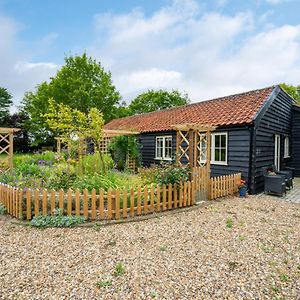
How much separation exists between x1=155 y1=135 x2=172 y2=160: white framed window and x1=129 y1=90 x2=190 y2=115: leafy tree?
24.6 metres

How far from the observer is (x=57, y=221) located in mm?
5352

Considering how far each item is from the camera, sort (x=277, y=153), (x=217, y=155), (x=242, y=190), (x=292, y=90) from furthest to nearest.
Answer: (x=292, y=90) < (x=277, y=153) < (x=217, y=155) < (x=242, y=190)

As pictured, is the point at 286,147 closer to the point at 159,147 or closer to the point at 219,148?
the point at 219,148

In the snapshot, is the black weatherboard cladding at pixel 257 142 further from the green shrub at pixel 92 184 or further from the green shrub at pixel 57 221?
the green shrub at pixel 57 221

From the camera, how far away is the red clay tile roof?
32.4 feet

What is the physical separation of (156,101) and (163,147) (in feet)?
82.8

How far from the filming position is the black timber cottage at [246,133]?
930cm

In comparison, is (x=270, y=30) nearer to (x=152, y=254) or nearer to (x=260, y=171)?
(x=260, y=171)

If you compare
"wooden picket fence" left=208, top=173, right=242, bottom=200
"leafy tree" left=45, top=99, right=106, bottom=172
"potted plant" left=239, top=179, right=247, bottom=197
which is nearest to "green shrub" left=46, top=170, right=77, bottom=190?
"leafy tree" left=45, top=99, right=106, bottom=172

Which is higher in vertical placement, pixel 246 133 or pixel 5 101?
pixel 5 101

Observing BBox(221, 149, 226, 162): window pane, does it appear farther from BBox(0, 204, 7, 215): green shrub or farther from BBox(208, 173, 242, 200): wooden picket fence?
BBox(0, 204, 7, 215): green shrub

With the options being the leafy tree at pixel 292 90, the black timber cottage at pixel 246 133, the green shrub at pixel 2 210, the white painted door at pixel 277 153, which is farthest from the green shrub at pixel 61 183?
the leafy tree at pixel 292 90

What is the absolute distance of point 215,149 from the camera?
418 inches

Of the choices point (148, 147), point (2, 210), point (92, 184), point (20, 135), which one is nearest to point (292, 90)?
point (148, 147)
